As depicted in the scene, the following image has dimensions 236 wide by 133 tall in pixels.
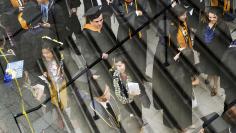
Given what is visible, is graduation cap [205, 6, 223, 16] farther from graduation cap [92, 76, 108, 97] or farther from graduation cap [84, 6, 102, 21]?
graduation cap [92, 76, 108, 97]

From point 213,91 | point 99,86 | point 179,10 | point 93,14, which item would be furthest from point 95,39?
point 213,91

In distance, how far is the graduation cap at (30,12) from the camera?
9.76 metres

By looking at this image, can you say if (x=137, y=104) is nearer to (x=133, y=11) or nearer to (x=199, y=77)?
(x=199, y=77)

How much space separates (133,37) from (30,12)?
7.12 feet

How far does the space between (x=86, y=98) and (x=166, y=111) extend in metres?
1.44

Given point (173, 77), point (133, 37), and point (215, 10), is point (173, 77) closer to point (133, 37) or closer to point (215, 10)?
point (215, 10)

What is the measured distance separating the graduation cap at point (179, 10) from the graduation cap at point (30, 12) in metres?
2.68

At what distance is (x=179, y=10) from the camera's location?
8430 mm

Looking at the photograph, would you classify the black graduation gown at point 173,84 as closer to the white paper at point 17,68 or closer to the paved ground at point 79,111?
the paved ground at point 79,111

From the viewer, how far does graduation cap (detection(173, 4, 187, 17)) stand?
835cm

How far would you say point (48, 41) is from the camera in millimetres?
9539

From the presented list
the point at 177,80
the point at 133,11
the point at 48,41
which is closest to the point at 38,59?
the point at 48,41

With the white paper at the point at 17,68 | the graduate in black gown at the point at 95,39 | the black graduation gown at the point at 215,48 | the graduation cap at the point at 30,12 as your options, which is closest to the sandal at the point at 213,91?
the black graduation gown at the point at 215,48

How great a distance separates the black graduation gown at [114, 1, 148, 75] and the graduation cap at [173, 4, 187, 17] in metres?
0.67
